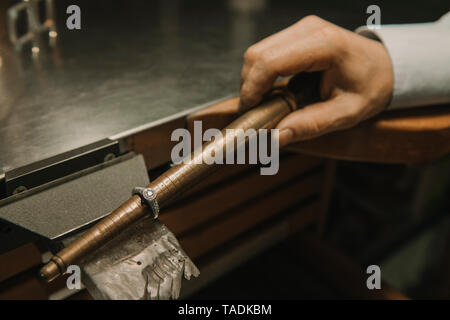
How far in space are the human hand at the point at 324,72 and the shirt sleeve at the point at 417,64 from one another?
0.08 ft

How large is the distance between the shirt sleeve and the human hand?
2cm

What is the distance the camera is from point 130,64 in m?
0.85

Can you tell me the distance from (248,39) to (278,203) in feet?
1.59

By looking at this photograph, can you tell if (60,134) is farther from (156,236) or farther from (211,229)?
(211,229)

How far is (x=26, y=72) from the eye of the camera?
0.80 meters

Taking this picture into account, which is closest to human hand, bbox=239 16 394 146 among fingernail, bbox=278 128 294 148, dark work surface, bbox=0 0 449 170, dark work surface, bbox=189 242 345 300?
fingernail, bbox=278 128 294 148

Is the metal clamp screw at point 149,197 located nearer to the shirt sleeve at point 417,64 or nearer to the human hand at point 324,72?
the human hand at point 324,72

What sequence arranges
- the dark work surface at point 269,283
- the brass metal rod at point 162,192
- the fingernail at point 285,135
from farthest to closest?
the dark work surface at point 269,283 < the fingernail at point 285,135 < the brass metal rod at point 162,192

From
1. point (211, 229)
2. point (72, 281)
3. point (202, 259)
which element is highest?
point (72, 281)

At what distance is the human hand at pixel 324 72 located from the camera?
1.83ft

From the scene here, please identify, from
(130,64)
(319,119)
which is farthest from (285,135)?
(130,64)

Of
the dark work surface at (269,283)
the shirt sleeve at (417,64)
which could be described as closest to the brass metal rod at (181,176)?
the shirt sleeve at (417,64)

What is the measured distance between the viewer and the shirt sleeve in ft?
2.01
